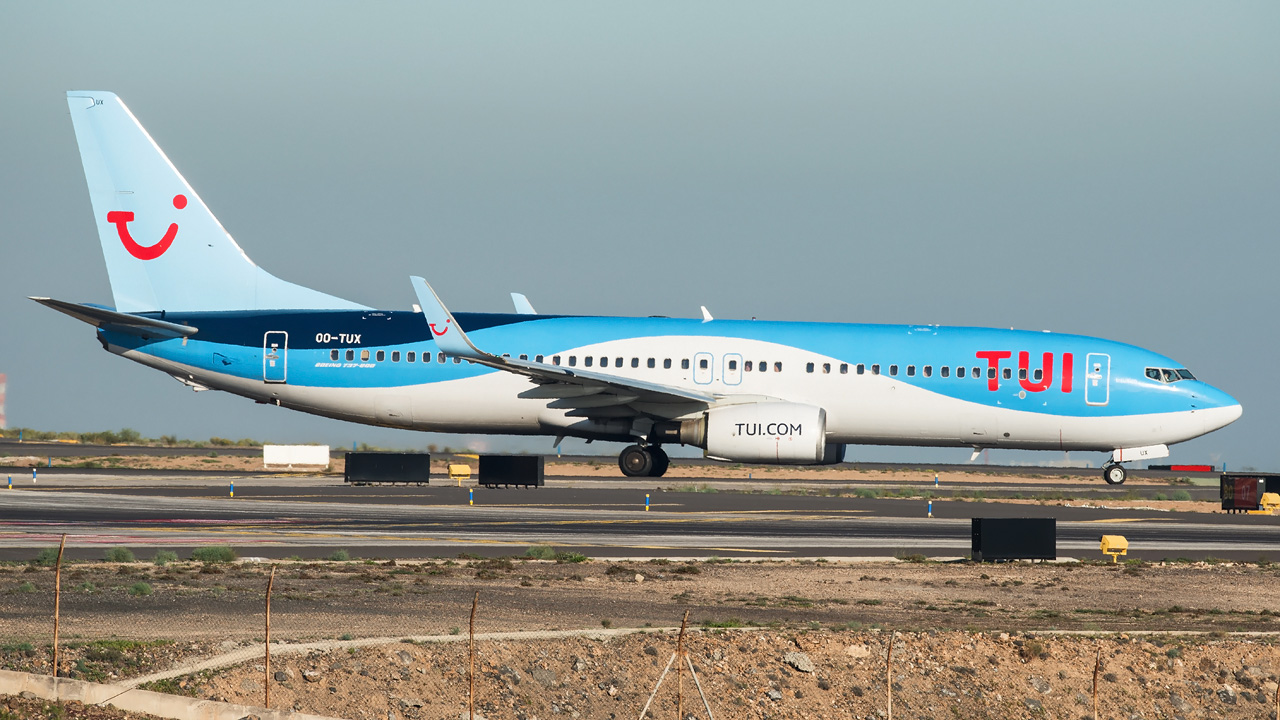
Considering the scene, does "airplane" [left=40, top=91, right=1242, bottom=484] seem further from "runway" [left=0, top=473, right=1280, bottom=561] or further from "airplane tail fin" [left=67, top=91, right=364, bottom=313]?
"runway" [left=0, top=473, right=1280, bottom=561]

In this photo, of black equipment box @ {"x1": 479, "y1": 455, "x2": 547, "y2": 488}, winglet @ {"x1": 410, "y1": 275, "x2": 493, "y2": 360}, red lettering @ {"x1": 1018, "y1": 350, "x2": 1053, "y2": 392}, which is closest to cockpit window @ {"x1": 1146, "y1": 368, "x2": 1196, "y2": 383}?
red lettering @ {"x1": 1018, "y1": 350, "x2": 1053, "y2": 392}

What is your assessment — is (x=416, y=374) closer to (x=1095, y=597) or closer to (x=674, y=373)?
(x=674, y=373)

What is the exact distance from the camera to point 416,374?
1681 inches

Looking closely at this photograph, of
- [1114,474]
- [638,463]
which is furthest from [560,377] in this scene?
[1114,474]

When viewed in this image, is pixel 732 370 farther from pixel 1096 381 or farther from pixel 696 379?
pixel 1096 381

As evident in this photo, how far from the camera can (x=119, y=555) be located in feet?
72.5

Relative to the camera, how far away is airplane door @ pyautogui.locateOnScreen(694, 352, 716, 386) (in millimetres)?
42312

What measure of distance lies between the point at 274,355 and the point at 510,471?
853 centimetres

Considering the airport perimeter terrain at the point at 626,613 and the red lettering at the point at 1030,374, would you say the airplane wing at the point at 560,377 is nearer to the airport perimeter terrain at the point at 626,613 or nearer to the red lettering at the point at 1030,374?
the airport perimeter terrain at the point at 626,613

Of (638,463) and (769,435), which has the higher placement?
(769,435)

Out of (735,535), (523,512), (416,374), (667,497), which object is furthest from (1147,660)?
(416,374)

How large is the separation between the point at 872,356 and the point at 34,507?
2372 cm

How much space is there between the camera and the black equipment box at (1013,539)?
26000mm

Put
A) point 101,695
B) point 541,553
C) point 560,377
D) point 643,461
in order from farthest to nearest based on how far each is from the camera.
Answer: point 643,461 < point 560,377 < point 541,553 < point 101,695
